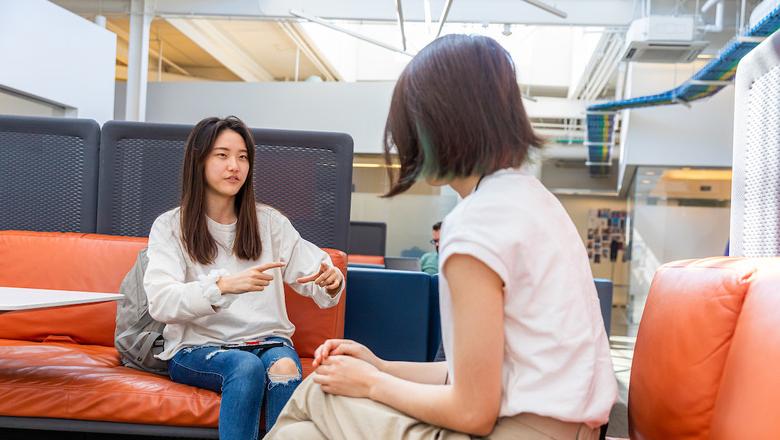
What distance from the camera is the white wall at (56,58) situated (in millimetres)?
8109

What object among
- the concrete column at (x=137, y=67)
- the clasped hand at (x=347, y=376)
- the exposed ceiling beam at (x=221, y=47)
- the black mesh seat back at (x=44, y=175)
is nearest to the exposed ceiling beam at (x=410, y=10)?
the concrete column at (x=137, y=67)

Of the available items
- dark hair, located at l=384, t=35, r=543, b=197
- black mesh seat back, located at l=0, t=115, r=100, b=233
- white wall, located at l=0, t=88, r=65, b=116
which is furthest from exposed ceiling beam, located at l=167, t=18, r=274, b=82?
dark hair, located at l=384, t=35, r=543, b=197

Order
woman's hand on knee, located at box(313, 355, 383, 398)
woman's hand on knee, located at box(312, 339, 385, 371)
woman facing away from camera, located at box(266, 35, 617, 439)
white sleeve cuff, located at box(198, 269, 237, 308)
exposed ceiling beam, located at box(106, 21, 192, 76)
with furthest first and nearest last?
exposed ceiling beam, located at box(106, 21, 192, 76) < white sleeve cuff, located at box(198, 269, 237, 308) < woman's hand on knee, located at box(312, 339, 385, 371) < woman's hand on knee, located at box(313, 355, 383, 398) < woman facing away from camera, located at box(266, 35, 617, 439)

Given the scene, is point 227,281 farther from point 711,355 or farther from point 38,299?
Answer: point 711,355

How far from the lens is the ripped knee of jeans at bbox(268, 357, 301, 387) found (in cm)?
237

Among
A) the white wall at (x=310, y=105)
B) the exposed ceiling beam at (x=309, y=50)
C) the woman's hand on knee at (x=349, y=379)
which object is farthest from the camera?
the exposed ceiling beam at (x=309, y=50)

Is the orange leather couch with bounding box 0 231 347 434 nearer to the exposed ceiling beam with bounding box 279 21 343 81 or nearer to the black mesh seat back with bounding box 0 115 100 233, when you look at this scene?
the black mesh seat back with bounding box 0 115 100 233

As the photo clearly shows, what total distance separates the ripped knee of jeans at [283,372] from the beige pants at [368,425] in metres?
1.10

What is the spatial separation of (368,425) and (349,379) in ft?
0.29

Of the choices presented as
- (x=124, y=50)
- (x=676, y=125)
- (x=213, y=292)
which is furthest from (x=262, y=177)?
(x=124, y=50)

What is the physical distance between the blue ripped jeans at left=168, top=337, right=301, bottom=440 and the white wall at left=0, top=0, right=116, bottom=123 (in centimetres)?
651

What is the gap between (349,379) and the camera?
4.11 ft

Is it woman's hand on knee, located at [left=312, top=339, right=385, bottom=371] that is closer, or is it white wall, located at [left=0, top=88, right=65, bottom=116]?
woman's hand on knee, located at [left=312, top=339, right=385, bottom=371]

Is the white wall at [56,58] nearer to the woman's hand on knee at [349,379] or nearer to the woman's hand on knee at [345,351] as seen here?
the woman's hand on knee at [345,351]
